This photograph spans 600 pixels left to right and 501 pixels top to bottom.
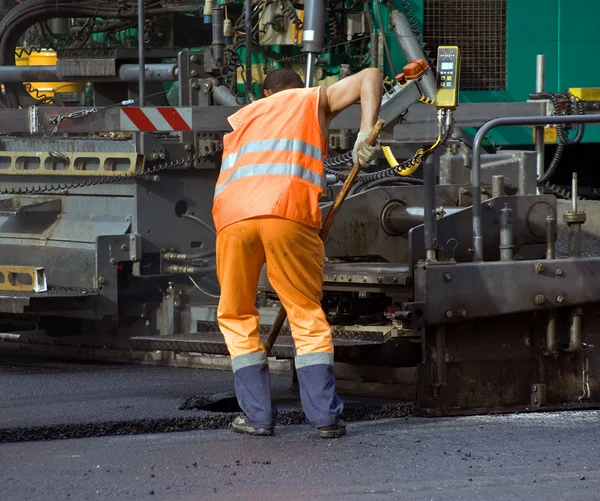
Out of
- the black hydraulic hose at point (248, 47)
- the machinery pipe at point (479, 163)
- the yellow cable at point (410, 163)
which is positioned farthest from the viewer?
the black hydraulic hose at point (248, 47)

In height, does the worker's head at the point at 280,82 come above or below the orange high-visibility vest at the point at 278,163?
above

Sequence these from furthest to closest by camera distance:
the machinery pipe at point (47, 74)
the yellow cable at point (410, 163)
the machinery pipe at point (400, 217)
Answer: the machinery pipe at point (47, 74)
the machinery pipe at point (400, 217)
the yellow cable at point (410, 163)

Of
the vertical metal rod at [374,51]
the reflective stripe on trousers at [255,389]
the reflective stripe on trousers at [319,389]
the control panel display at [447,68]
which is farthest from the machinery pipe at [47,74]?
the reflective stripe on trousers at [319,389]

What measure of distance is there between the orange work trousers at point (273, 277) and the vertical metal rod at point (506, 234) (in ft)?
3.72

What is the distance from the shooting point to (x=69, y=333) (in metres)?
8.16

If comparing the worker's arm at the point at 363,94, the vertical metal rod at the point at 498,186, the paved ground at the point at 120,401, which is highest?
the worker's arm at the point at 363,94

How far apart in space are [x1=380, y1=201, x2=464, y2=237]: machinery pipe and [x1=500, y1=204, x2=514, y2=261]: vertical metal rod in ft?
1.77

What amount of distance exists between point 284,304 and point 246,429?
542 mm

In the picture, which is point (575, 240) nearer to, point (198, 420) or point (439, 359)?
point (439, 359)

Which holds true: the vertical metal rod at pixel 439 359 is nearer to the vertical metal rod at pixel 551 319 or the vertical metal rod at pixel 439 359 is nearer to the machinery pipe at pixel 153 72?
the vertical metal rod at pixel 551 319

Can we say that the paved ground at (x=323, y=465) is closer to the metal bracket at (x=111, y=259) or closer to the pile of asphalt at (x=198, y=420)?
the pile of asphalt at (x=198, y=420)

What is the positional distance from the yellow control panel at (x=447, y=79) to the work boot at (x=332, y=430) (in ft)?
5.65

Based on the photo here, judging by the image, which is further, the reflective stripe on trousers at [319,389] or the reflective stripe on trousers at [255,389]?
the reflective stripe on trousers at [255,389]

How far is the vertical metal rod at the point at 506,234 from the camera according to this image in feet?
20.6
